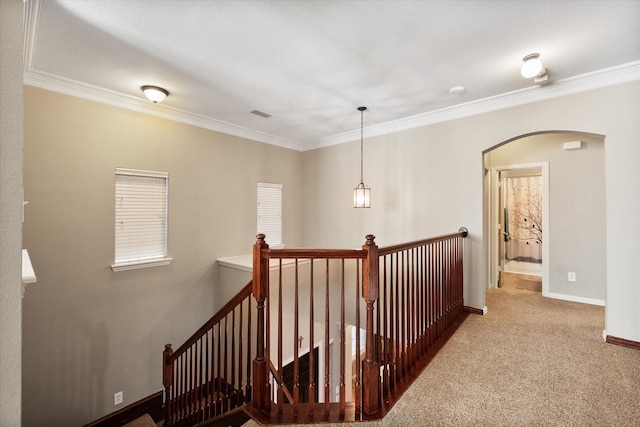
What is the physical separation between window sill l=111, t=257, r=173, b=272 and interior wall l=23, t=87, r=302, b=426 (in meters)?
0.07

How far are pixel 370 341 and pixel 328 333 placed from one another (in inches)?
12.6

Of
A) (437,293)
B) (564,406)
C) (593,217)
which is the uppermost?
(593,217)

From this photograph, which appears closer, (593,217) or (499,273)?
(593,217)

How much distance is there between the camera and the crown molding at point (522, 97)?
103 inches

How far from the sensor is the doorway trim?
422cm

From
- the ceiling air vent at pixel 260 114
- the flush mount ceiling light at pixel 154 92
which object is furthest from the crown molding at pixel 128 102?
the ceiling air vent at pixel 260 114

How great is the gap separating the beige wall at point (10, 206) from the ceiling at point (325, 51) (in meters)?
1.26

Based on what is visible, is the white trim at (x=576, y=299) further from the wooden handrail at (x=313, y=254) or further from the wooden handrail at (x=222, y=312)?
the wooden handrail at (x=222, y=312)

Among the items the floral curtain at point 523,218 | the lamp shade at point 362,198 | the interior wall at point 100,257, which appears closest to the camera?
the interior wall at point 100,257

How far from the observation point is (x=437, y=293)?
2795 millimetres

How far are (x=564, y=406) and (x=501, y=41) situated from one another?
2.57 meters

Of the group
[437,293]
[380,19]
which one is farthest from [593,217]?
[380,19]

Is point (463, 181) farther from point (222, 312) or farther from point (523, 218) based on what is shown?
point (222, 312)

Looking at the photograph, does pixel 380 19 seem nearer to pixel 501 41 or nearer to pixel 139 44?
pixel 501 41
